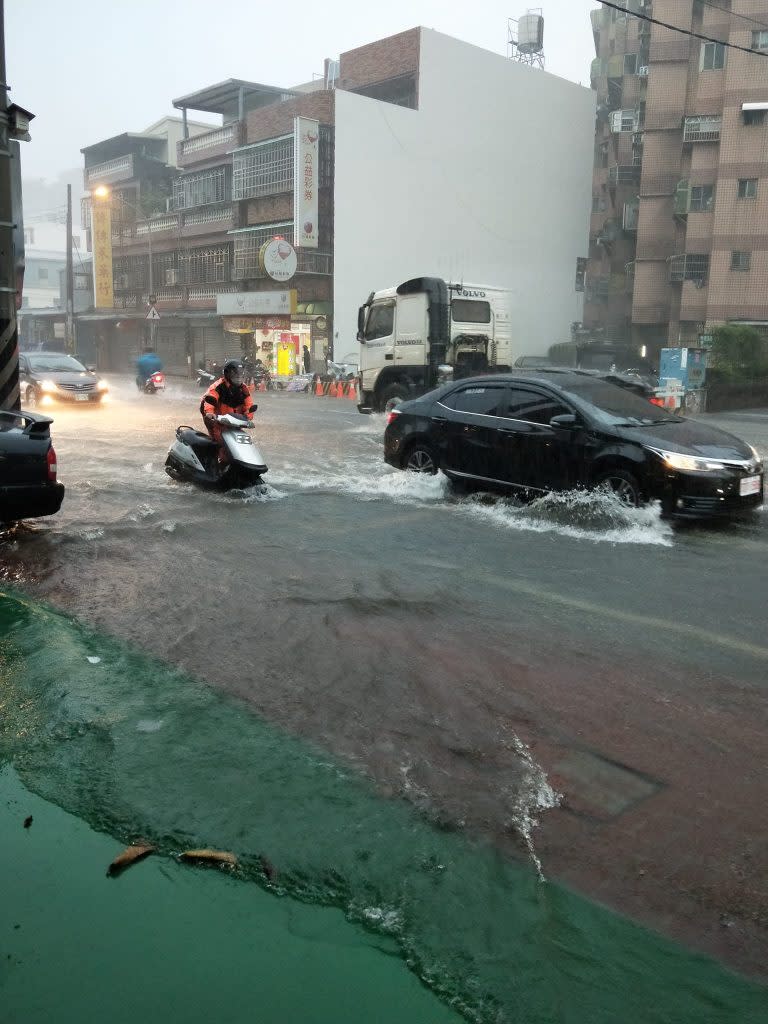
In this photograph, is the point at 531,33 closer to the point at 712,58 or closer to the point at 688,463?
the point at 712,58

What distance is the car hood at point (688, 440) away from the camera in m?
8.38

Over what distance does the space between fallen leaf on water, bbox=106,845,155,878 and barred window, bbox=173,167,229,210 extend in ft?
167

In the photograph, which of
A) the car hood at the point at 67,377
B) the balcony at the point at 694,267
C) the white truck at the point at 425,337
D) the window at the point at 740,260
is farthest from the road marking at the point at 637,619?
the balcony at the point at 694,267

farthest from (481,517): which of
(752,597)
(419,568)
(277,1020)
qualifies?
(277,1020)

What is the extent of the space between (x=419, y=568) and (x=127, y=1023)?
4.89 meters

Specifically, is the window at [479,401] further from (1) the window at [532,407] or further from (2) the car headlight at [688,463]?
(2) the car headlight at [688,463]

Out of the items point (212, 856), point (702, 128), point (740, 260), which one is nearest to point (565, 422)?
point (212, 856)

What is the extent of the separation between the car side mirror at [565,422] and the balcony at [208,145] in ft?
152

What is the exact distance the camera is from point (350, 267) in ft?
141

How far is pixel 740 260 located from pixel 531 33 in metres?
29.5

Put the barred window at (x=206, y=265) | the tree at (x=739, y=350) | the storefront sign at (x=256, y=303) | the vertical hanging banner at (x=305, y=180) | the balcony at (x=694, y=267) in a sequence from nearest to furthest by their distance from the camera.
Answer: the tree at (x=739, y=350)
the vertical hanging banner at (x=305, y=180)
the storefront sign at (x=256, y=303)
the balcony at (x=694, y=267)
the barred window at (x=206, y=265)

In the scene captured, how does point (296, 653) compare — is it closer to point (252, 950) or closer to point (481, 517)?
point (252, 950)

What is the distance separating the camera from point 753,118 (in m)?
40.0

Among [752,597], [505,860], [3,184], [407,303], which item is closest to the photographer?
[505,860]
